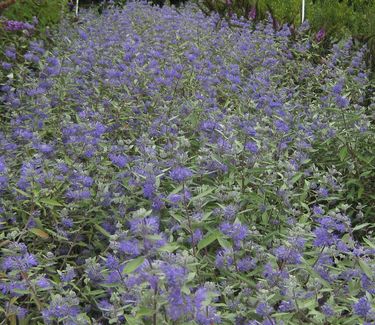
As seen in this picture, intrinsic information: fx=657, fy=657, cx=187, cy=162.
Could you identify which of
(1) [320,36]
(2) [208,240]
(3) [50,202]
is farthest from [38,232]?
(1) [320,36]

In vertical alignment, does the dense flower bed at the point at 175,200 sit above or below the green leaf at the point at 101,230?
above

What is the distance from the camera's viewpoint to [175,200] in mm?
2158

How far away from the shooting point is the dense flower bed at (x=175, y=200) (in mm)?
1818

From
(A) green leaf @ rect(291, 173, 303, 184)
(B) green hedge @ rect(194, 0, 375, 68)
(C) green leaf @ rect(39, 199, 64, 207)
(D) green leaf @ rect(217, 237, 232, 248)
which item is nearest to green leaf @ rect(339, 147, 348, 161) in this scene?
(A) green leaf @ rect(291, 173, 303, 184)

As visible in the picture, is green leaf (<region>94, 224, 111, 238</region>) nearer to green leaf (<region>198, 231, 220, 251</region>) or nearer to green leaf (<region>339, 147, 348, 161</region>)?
green leaf (<region>198, 231, 220, 251</region>)

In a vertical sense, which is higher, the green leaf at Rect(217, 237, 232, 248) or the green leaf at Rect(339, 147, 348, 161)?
the green leaf at Rect(339, 147, 348, 161)

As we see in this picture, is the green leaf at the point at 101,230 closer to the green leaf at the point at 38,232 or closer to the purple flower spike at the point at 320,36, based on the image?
the green leaf at the point at 38,232

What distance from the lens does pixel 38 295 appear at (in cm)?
215

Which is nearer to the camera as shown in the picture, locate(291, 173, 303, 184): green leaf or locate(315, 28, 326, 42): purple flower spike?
locate(291, 173, 303, 184): green leaf

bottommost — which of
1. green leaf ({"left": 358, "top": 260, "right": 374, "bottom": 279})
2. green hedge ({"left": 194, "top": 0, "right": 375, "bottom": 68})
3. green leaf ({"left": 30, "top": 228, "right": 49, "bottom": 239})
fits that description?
green leaf ({"left": 30, "top": 228, "right": 49, "bottom": 239})

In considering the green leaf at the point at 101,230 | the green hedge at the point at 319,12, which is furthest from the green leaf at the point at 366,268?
the green hedge at the point at 319,12

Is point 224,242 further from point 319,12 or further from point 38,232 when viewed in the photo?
point 319,12

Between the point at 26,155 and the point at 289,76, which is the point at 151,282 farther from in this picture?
the point at 289,76

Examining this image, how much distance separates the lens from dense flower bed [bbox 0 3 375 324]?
1818mm
